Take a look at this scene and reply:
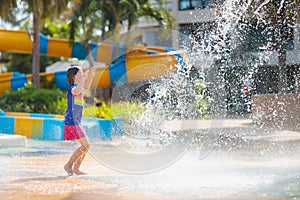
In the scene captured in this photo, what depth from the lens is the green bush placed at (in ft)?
48.2

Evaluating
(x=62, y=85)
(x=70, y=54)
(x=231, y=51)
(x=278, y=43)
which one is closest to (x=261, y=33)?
(x=231, y=51)

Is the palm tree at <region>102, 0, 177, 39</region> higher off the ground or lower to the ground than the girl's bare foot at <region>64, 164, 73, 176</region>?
higher

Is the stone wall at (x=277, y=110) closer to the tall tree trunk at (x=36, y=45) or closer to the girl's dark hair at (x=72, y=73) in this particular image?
the girl's dark hair at (x=72, y=73)

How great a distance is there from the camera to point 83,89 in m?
6.13

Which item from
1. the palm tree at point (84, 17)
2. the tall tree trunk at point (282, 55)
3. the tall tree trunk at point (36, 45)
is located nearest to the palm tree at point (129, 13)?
the palm tree at point (84, 17)

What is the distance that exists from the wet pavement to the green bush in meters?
5.90

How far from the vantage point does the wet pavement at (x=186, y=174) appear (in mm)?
4793

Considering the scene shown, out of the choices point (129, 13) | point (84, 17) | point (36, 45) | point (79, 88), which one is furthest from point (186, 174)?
point (84, 17)

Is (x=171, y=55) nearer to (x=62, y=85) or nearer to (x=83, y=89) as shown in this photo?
(x=83, y=89)

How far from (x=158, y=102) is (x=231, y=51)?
1.69 meters

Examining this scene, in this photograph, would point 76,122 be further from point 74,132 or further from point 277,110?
point 277,110

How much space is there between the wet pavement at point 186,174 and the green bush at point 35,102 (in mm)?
5901

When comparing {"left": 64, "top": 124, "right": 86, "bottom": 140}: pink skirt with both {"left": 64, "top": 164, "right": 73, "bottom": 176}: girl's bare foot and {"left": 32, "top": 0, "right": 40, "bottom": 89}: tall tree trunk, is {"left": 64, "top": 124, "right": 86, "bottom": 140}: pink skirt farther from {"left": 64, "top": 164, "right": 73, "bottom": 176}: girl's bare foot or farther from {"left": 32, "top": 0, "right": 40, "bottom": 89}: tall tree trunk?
{"left": 32, "top": 0, "right": 40, "bottom": 89}: tall tree trunk

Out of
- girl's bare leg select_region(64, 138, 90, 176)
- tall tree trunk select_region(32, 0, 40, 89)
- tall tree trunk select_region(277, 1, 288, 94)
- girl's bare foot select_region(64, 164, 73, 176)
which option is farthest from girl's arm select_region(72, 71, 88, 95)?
tall tree trunk select_region(32, 0, 40, 89)
